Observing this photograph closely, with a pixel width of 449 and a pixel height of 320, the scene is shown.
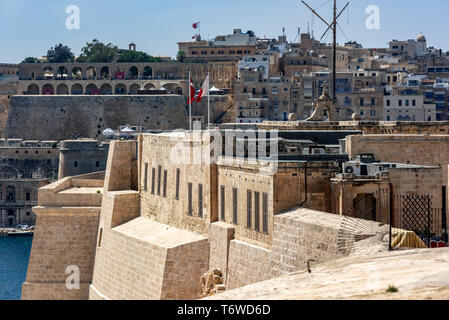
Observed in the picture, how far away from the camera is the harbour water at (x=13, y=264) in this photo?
40.8 m

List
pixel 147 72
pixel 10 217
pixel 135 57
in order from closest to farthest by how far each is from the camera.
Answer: pixel 10 217, pixel 147 72, pixel 135 57

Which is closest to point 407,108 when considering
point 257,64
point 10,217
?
point 257,64

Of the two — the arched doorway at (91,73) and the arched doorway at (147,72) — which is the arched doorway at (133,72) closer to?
the arched doorway at (147,72)

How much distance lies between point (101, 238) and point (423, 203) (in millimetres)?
11828

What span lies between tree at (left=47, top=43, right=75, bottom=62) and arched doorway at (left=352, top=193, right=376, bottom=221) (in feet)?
275

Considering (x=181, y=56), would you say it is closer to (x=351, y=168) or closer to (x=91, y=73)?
(x=91, y=73)

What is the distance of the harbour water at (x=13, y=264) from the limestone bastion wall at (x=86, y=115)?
23603 millimetres

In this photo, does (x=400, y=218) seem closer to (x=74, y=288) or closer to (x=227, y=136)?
(x=227, y=136)

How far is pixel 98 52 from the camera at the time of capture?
9688 centimetres

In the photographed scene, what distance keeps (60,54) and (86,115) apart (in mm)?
15523

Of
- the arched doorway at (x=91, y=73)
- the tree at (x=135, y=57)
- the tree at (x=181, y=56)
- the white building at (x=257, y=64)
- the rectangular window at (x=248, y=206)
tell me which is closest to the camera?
the rectangular window at (x=248, y=206)

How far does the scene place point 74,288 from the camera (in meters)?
27.3

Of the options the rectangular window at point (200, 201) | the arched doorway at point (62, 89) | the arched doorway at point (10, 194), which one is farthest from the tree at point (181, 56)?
the rectangular window at point (200, 201)
